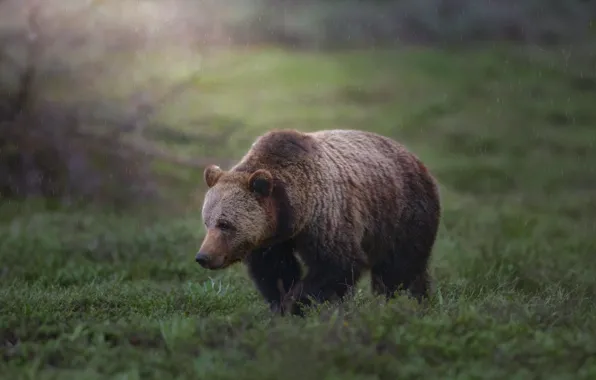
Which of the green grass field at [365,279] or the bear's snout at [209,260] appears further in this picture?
the bear's snout at [209,260]

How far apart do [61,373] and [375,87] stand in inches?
736

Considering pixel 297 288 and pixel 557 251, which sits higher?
pixel 297 288

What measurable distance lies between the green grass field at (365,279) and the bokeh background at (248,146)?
1.2 inches

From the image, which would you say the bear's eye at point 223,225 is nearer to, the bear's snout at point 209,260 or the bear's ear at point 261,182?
the bear's snout at point 209,260

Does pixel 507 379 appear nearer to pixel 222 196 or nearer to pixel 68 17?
pixel 222 196

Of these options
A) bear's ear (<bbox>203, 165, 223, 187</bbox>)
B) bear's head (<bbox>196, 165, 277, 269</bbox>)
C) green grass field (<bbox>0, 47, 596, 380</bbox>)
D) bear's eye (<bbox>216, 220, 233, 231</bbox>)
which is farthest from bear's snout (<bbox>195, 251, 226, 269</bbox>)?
bear's ear (<bbox>203, 165, 223, 187</bbox>)

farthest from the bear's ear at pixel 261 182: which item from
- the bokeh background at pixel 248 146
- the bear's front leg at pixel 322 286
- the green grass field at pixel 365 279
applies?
the bokeh background at pixel 248 146

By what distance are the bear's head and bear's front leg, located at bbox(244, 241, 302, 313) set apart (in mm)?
340

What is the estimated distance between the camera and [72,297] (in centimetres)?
766

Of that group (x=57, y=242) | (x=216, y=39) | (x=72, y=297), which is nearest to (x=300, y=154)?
Result: (x=72, y=297)

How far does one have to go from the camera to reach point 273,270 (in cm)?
761

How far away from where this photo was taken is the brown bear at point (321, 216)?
23.3 feet

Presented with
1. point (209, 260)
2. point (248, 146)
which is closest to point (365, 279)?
point (209, 260)

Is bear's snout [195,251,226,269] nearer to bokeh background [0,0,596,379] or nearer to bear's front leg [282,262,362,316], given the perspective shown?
bokeh background [0,0,596,379]
